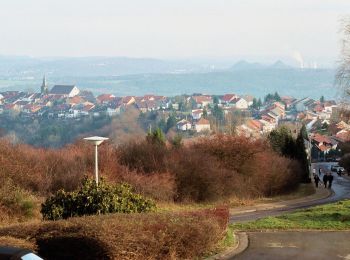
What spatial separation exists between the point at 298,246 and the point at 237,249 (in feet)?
4.12

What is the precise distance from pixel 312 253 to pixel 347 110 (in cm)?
2384

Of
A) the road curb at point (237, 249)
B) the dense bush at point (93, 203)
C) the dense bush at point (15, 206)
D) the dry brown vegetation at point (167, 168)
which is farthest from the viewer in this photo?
the dry brown vegetation at point (167, 168)

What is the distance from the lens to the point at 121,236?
8891 mm

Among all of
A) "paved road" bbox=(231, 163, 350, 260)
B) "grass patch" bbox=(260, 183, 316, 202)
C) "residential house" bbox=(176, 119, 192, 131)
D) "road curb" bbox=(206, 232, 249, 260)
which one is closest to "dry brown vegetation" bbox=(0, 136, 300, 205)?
"grass patch" bbox=(260, 183, 316, 202)

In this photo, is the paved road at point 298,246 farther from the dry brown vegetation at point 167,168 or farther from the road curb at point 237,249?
the dry brown vegetation at point 167,168

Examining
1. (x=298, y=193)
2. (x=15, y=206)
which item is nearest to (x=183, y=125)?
(x=298, y=193)

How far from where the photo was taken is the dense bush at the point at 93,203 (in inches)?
475

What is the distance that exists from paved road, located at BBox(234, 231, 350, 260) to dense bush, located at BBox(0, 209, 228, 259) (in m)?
1.29

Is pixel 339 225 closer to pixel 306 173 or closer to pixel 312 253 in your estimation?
pixel 312 253

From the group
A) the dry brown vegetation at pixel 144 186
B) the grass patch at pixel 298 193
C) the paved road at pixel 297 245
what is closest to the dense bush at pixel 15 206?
the dry brown vegetation at pixel 144 186

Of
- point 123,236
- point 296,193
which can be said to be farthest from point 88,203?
point 296,193

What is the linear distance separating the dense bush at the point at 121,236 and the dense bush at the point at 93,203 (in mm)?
Answer: 2002

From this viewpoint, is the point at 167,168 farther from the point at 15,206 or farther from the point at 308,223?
the point at 308,223

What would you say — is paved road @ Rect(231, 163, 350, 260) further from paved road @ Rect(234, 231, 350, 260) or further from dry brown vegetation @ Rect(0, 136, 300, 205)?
dry brown vegetation @ Rect(0, 136, 300, 205)
